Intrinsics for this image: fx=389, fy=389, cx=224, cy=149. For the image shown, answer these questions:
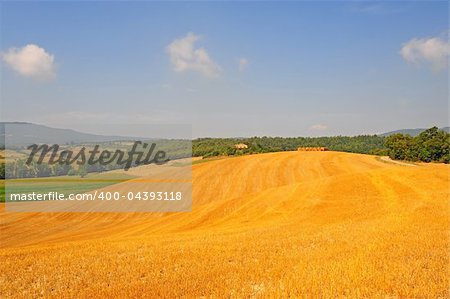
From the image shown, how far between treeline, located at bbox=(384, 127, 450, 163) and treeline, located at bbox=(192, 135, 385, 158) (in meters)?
38.8

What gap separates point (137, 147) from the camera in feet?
186

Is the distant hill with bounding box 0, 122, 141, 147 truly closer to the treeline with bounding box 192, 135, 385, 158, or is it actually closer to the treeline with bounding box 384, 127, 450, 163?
the treeline with bounding box 192, 135, 385, 158

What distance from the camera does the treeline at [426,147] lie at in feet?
177

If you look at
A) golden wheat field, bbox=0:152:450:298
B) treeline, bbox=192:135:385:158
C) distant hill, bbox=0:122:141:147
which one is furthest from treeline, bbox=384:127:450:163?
distant hill, bbox=0:122:141:147

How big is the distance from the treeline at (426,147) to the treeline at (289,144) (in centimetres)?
3877

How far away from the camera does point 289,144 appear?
134 m

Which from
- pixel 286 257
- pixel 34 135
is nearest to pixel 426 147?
pixel 286 257

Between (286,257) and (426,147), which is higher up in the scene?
(426,147)

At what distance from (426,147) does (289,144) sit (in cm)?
8077

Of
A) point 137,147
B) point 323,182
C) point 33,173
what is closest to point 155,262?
point 323,182

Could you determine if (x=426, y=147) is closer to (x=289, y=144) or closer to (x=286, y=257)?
(x=286, y=257)

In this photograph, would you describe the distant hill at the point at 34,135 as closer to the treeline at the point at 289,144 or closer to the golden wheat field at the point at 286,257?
the treeline at the point at 289,144

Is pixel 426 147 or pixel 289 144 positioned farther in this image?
pixel 289 144

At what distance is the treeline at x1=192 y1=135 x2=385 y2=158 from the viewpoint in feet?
308
